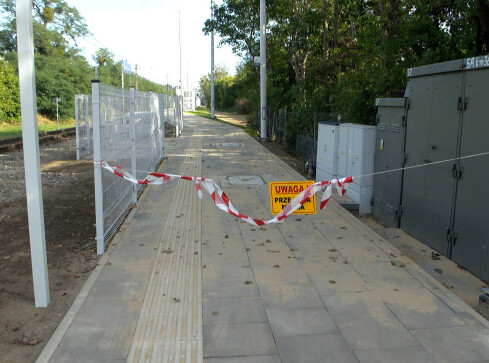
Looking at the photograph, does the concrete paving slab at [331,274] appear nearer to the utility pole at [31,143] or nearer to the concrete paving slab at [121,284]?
the concrete paving slab at [121,284]

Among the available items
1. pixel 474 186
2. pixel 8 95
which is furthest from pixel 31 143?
pixel 8 95

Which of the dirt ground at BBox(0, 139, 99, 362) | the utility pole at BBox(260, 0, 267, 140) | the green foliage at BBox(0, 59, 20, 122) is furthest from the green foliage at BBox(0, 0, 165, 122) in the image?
the dirt ground at BBox(0, 139, 99, 362)

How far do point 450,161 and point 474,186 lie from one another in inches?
26.4

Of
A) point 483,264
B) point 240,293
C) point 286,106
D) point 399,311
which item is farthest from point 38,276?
point 286,106

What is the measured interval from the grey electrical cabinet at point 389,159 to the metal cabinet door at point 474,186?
1.77 m

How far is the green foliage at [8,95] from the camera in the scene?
32812mm

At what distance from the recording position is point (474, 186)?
5828mm

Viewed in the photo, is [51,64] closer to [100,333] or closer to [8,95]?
[8,95]

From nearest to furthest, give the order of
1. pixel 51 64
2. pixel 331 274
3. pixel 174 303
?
pixel 174 303, pixel 331 274, pixel 51 64

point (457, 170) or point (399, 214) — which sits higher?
point (457, 170)

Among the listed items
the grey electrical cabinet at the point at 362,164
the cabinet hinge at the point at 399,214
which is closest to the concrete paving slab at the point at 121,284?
the cabinet hinge at the point at 399,214

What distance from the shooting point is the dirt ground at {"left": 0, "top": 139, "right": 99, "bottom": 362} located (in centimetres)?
432

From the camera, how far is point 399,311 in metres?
4.68

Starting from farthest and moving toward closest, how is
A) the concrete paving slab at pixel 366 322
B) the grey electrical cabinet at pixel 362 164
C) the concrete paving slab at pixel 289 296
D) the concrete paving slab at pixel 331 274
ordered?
the grey electrical cabinet at pixel 362 164 → the concrete paving slab at pixel 331 274 → the concrete paving slab at pixel 289 296 → the concrete paving slab at pixel 366 322
